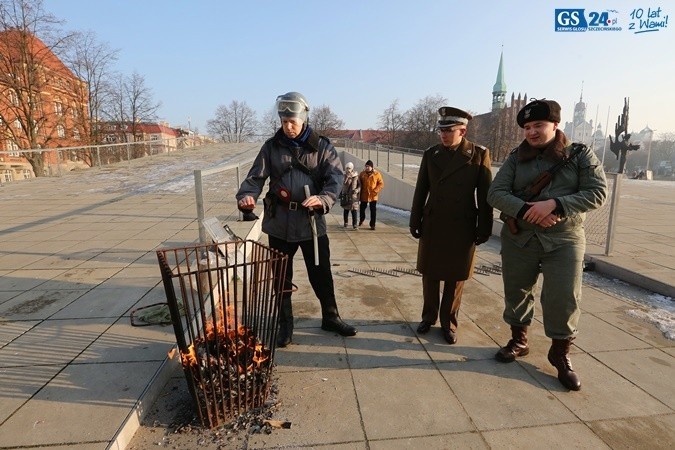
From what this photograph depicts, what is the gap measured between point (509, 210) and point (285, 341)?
1.94m

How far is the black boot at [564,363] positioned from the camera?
7.95ft

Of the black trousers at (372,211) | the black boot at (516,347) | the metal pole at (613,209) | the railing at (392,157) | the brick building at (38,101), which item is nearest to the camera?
the black boot at (516,347)

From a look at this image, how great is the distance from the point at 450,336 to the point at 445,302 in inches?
10.9

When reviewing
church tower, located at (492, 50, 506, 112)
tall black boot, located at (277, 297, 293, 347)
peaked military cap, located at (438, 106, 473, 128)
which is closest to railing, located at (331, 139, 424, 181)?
peaked military cap, located at (438, 106, 473, 128)

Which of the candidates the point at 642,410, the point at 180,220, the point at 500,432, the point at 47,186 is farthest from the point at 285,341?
the point at 47,186

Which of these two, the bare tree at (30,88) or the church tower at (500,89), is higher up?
the church tower at (500,89)

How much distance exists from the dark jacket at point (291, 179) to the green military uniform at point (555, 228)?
3.93 feet

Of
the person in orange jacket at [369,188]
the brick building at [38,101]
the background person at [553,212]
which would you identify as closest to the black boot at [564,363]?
the background person at [553,212]

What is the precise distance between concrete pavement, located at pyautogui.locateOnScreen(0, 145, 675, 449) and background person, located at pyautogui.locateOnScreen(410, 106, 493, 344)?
0.58m

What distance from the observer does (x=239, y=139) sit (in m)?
44.3

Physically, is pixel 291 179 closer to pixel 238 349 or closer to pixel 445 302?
pixel 238 349

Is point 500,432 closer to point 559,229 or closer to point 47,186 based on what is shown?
point 559,229

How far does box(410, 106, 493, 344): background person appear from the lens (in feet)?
9.43

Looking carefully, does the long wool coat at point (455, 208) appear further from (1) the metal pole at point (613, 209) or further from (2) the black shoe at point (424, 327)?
(1) the metal pole at point (613, 209)
